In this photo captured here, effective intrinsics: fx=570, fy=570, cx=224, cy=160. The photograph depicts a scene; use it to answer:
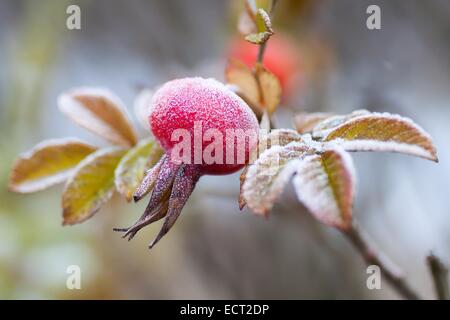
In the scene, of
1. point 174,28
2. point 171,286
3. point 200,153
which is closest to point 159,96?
point 200,153

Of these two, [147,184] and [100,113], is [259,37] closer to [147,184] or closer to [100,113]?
[147,184]

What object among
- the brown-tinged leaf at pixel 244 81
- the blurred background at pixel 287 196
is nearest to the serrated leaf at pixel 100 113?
the brown-tinged leaf at pixel 244 81

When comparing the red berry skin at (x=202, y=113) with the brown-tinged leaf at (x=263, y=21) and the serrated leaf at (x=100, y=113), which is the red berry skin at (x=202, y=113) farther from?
the serrated leaf at (x=100, y=113)

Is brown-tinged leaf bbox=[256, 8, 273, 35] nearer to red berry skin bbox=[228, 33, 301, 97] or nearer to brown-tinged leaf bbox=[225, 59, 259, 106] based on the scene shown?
brown-tinged leaf bbox=[225, 59, 259, 106]

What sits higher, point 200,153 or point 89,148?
point 89,148

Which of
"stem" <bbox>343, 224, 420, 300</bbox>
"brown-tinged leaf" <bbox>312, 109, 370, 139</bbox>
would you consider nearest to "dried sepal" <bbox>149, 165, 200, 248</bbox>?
"brown-tinged leaf" <bbox>312, 109, 370, 139</bbox>

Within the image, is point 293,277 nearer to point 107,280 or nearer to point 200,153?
point 107,280
